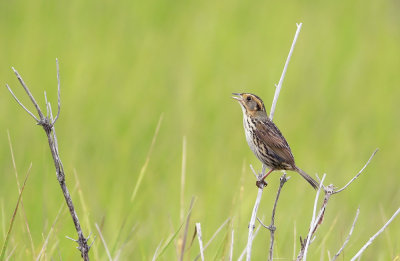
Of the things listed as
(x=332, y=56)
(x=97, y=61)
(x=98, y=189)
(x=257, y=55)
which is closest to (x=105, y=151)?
(x=98, y=189)

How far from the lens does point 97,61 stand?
858cm

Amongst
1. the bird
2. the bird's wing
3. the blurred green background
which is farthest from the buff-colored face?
the blurred green background

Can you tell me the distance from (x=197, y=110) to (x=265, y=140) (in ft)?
11.8

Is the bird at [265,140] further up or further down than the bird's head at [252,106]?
further down

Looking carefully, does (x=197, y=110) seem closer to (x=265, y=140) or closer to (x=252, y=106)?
(x=252, y=106)

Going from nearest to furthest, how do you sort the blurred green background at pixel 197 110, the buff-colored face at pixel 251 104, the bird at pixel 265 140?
the bird at pixel 265 140, the buff-colored face at pixel 251 104, the blurred green background at pixel 197 110

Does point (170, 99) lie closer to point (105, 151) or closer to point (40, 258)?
point (105, 151)

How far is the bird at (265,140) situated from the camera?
446 centimetres

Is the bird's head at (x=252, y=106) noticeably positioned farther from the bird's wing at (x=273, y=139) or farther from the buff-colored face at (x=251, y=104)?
the bird's wing at (x=273, y=139)

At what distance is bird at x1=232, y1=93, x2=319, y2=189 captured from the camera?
4.46m

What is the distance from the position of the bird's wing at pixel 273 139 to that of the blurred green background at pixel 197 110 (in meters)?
0.98

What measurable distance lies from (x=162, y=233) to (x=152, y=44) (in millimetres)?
3636

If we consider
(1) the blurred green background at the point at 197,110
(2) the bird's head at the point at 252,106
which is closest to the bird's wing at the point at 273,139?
(2) the bird's head at the point at 252,106

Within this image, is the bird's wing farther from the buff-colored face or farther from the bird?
the buff-colored face
